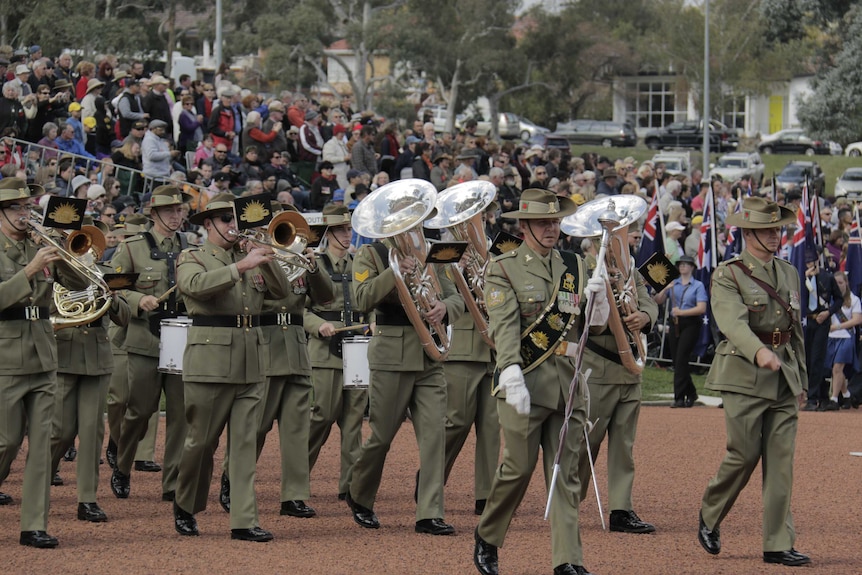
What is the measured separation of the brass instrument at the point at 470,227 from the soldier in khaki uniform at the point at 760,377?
6.27 feet

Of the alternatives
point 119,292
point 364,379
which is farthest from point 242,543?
point 119,292

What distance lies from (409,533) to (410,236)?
78.0 inches

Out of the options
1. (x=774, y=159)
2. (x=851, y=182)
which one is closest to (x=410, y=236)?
(x=851, y=182)

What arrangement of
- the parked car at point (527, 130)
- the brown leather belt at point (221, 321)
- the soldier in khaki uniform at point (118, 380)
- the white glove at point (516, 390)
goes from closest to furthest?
the white glove at point (516, 390)
the brown leather belt at point (221, 321)
the soldier in khaki uniform at point (118, 380)
the parked car at point (527, 130)

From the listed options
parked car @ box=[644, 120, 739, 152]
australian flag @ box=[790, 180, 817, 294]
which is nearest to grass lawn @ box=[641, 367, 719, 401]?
australian flag @ box=[790, 180, 817, 294]

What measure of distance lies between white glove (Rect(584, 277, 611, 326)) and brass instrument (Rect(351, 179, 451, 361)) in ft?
4.78

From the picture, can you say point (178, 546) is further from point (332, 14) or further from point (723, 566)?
point (332, 14)

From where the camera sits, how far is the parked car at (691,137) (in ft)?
200

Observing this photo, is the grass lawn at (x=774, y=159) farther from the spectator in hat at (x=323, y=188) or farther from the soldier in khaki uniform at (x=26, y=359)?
the soldier in khaki uniform at (x=26, y=359)

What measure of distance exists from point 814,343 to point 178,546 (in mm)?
10960

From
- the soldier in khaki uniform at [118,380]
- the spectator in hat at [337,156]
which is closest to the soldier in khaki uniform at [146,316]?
the soldier in khaki uniform at [118,380]

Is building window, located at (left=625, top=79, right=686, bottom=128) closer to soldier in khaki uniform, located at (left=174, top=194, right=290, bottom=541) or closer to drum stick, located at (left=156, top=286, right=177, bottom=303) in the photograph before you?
drum stick, located at (left=156, top=286, right=177, bottom=303)

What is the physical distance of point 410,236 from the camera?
379 inches

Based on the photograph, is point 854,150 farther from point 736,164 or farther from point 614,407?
point 614,407
